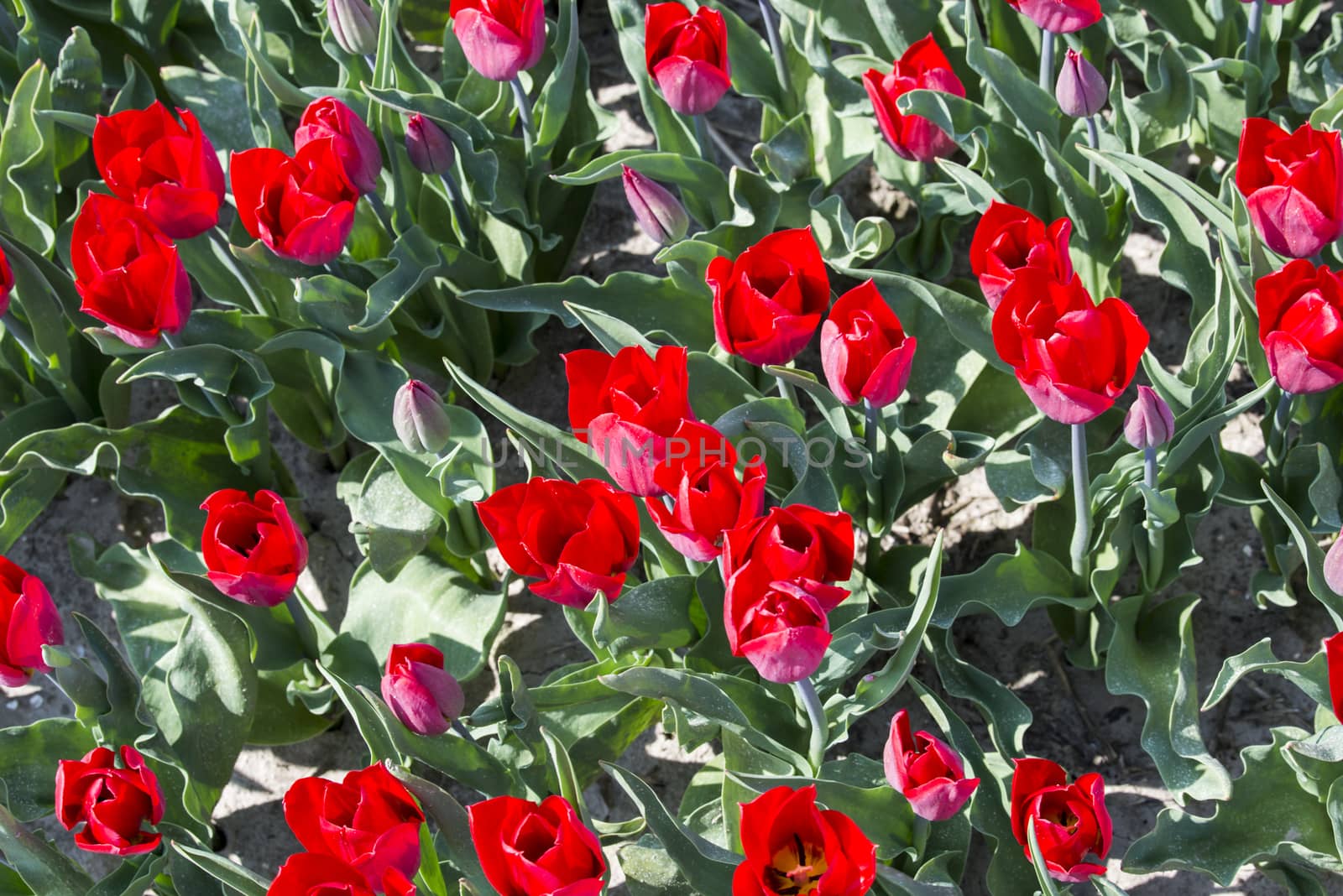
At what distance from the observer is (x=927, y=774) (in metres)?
1.50

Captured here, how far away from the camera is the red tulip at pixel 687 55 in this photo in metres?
1.94

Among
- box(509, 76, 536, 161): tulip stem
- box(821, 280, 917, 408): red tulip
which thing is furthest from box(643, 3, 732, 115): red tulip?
box(821, 280, 917, 408): red tulip

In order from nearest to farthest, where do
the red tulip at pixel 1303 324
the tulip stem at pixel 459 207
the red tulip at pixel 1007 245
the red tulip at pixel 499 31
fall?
the red tulip at pixel 1303 324 → the red tulip at pixel 1007 245 → the red tulip at pixel 499 31 → the tulip stem at pixel 459 207

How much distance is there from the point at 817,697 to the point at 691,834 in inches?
10.7

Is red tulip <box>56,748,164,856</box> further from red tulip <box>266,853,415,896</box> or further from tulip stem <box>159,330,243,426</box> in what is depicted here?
tulip stem <box>159,330,243,426</box>

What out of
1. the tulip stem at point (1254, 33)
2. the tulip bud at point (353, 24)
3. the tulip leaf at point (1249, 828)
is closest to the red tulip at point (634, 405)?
the tulip leaf at point (1249, 828)

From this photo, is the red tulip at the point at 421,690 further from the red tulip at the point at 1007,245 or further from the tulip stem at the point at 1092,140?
the tulip stem at the point at 1092,140

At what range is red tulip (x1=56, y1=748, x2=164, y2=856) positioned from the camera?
1.62m

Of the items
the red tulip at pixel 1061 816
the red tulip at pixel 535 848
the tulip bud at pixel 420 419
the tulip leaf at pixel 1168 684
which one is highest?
the tulip bud at pixel 420 419

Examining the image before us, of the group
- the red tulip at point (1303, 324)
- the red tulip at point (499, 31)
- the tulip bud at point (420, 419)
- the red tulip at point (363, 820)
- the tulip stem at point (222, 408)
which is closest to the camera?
the red tulip at point (363, 820)

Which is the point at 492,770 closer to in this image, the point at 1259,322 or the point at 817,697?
the point at 817,697

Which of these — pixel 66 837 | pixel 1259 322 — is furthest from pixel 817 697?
pixel 66 837

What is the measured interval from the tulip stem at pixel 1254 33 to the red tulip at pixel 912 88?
490mm

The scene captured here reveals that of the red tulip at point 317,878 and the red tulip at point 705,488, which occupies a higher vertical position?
the red tulip at point 705,488
